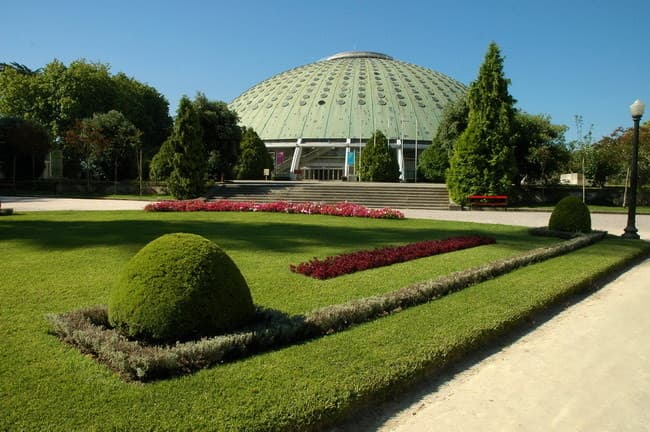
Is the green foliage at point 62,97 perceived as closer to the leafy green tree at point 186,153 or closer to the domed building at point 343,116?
the domed building at point 343,116

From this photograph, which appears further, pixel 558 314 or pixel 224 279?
pixel 558 314

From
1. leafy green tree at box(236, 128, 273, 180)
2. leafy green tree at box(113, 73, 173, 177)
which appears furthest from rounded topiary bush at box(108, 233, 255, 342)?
leafy green tree at box(113, 73, 173, 177)

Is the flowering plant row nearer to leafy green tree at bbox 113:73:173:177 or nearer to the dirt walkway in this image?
the dirt walkway

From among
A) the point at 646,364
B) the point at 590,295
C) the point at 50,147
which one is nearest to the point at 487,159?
the point at 590,295

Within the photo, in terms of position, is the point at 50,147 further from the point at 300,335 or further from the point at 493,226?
the point at 300,335

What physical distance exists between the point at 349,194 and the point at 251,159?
18.7 m

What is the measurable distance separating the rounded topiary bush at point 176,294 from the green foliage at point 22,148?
40.7 metres

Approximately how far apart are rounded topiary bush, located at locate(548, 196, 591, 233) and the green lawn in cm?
276

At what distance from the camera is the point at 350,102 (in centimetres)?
5944

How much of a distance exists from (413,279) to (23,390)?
16.4ft

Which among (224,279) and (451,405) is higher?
(224,279)

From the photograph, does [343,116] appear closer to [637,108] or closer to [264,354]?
[637,108]

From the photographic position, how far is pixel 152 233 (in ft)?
34.0

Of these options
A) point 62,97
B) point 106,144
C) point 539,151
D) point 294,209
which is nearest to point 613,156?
point 539,151
